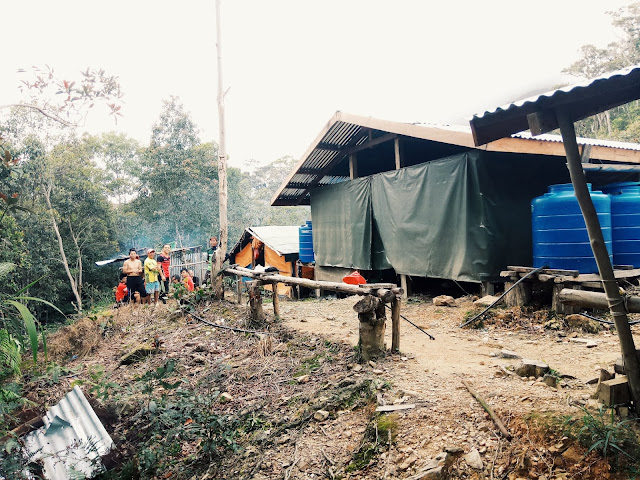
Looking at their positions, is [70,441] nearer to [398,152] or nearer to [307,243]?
[398,152]

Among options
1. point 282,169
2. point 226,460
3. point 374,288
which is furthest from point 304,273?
point 282,169

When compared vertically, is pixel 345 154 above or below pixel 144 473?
above

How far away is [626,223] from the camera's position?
577cm

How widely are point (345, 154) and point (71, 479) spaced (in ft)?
26.5

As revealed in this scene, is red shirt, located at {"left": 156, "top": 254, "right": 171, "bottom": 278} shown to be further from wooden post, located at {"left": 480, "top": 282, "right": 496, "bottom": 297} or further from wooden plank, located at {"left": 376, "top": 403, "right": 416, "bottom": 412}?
wooden plank, located at {"left": 376, "top": 403, "right": 416, "bottom": 412}

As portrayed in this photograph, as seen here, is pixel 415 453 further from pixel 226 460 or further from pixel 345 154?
pixel 345 154

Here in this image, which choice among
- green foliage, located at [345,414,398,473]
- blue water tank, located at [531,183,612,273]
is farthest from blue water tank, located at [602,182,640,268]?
green foliage, located at [345,414,398,473]

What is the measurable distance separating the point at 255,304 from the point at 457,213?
3.80 m

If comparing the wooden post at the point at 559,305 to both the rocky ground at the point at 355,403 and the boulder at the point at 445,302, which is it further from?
the boulder at the point at 445,302

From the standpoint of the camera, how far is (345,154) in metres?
9.48

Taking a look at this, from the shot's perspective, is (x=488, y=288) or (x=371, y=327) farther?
(x=488, y=288)

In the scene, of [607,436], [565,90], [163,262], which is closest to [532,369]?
[607,436]

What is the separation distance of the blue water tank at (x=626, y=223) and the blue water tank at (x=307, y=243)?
25.7 ft

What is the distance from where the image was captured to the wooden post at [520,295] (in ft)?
17.2
